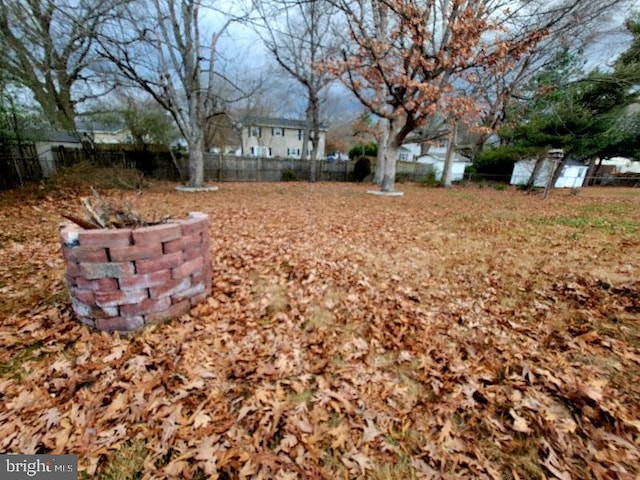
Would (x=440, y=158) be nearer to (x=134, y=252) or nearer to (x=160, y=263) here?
(x=160, y=263)

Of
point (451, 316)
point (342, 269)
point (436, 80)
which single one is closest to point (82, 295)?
point (342, 269)

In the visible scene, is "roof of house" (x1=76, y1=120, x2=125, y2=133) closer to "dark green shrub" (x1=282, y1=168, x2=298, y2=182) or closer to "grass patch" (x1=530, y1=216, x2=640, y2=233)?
"dark green shrub" (x1=282, y1=168, x2=298, y2=182)

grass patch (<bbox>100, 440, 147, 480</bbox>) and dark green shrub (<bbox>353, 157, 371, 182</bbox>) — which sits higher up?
dark green shrub (<bbox>353, 157, 371, 182</bbox>)

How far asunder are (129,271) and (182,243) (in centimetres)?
46

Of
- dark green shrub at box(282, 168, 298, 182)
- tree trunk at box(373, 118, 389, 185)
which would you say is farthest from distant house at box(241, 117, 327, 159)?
tree trunk at box(373, 118, 389, 185)

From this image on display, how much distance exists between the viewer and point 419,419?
177 cm

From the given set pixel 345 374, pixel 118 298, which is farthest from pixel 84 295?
pixel 345 374

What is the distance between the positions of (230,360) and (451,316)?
2218mm

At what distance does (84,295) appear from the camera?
2.28m

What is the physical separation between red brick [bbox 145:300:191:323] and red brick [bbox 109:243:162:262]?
563 mm

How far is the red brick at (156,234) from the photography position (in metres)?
2.21

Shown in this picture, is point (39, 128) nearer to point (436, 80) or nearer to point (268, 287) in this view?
point (268, 287)

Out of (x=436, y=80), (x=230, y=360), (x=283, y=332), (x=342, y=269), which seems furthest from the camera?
(x=436, y=80)

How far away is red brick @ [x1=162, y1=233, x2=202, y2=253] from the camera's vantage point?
7.81ft
